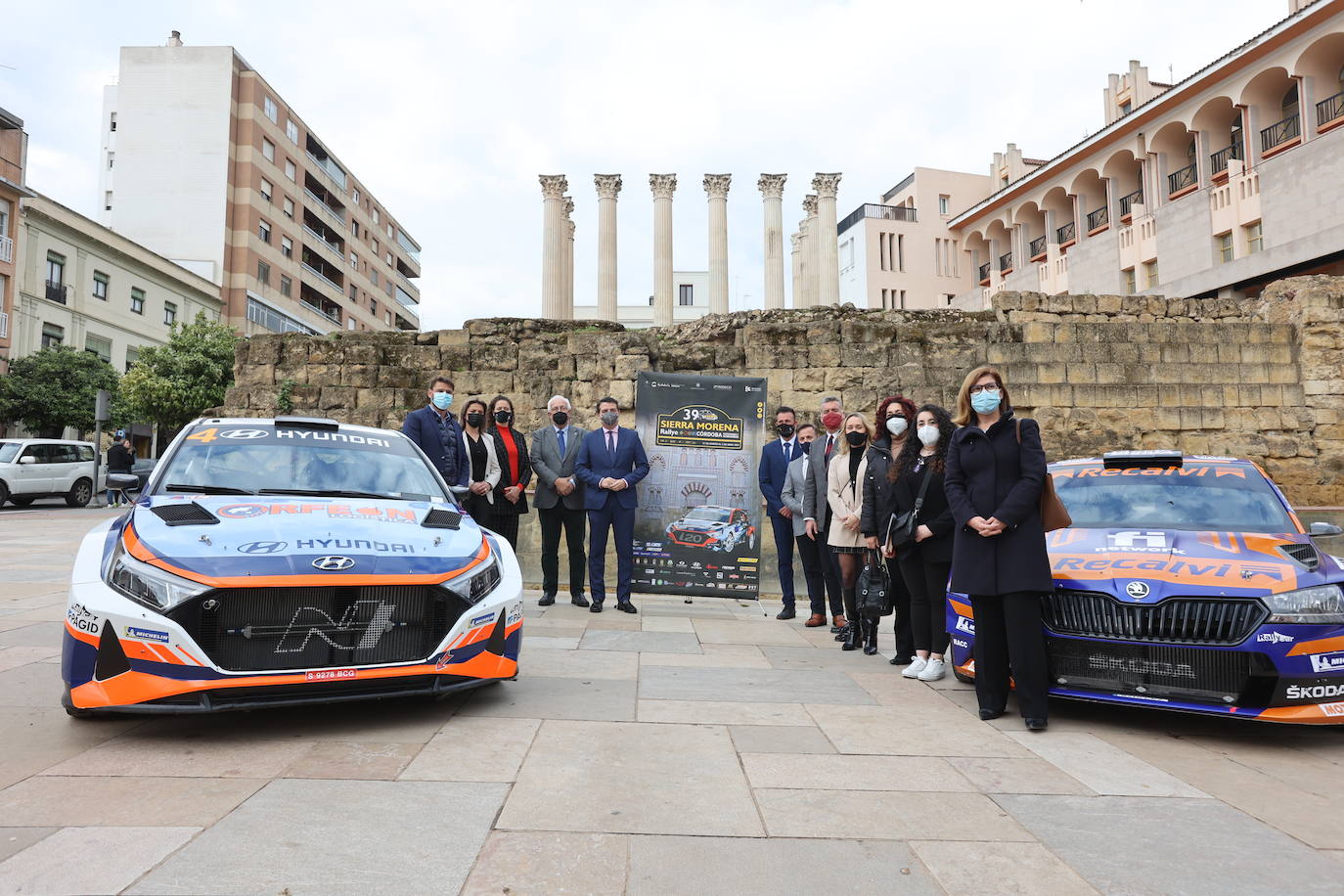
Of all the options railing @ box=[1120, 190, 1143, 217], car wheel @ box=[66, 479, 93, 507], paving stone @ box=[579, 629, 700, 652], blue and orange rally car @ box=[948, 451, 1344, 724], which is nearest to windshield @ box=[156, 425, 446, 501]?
paving stone @ box=[579, 629, 700, 652]

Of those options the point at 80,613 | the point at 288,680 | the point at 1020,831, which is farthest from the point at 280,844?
the point at 1020,831

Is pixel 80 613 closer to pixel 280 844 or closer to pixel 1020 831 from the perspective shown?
pixel 280 844

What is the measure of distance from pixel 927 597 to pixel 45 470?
23534 millimetres

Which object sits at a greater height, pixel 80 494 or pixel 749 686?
pixel 80 494

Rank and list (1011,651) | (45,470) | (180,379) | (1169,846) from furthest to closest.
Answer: (180,379) < (45,470) < (1011,651) < (1169,846)

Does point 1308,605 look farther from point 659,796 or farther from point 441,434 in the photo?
point 441,434

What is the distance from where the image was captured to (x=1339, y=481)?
1148 cm

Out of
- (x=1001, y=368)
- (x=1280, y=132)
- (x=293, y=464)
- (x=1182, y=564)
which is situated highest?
(x=1280, y=132)

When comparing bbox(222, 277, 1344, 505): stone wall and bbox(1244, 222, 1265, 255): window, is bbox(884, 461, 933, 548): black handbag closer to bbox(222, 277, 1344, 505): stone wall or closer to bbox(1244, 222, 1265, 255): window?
bbox(222, 277, 1344, 505): stone wall

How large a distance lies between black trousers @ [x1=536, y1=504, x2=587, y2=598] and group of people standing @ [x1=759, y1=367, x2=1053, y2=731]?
1979 mm

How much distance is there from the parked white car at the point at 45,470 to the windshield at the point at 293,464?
66.0ft

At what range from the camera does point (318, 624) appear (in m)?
3.67

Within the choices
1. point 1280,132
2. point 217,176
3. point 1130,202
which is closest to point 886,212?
point 1130,202

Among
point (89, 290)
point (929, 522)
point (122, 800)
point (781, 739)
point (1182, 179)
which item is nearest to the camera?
point (122, 800)
